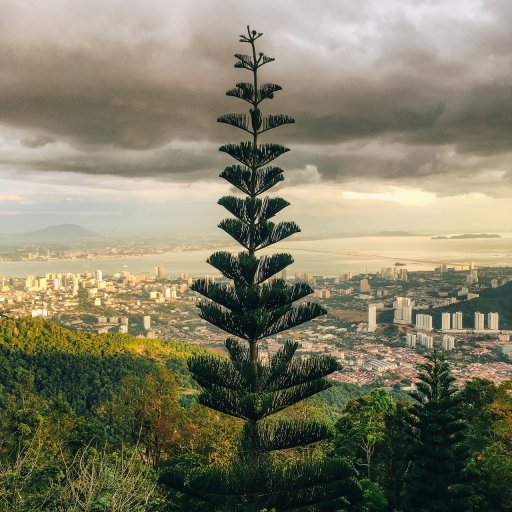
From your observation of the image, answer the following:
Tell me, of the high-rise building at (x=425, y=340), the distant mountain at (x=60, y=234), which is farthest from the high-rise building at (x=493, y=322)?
the distant mountain at (x=60, y=234)

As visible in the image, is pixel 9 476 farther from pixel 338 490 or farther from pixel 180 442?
pixel 180 442

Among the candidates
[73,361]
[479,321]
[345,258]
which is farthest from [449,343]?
[345,258]

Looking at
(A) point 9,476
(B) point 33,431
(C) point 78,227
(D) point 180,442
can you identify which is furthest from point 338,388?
(C) point 78,227

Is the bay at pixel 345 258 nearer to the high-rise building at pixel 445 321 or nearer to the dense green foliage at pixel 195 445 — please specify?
the high-rise building at pixel 445 321

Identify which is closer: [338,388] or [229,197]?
[229,197]

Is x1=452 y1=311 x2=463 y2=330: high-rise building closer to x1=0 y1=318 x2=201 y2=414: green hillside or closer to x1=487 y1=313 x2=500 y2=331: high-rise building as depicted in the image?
x1=487 y1=313 x2=500 y2=331: high-rise building

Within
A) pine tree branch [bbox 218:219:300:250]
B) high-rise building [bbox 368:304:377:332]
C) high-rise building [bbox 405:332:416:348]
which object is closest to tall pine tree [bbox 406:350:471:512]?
pine tree branch [bbox 218:219:300:250]
